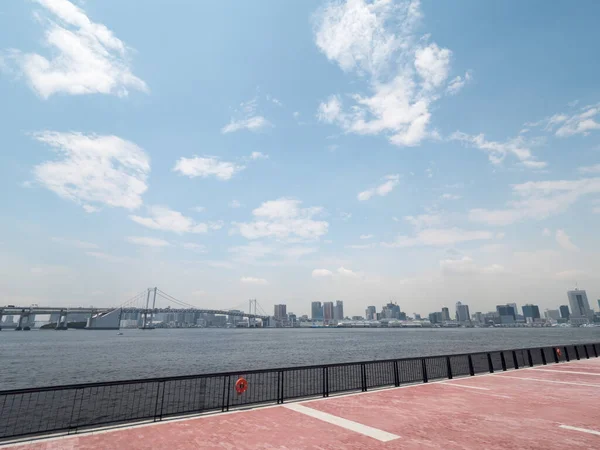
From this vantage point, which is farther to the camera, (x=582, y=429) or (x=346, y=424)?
(x=346, y=424)

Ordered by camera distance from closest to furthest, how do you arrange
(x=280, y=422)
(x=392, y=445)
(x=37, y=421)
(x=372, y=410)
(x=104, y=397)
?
1. (x=392, y=445)
2. (x=280, y=422)
3. (x=372, y=410)
4. (x=37, y=421)
5. (x=104, y=397)

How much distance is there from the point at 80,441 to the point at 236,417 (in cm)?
393

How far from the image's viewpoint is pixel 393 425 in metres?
9.05

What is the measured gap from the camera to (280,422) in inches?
372

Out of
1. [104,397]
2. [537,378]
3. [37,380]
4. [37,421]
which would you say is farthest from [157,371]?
[537,378]

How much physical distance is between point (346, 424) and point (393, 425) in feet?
4.11

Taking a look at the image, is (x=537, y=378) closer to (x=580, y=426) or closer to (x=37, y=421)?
(x=580, y=426)

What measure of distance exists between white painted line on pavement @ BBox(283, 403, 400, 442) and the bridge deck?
0.03 m

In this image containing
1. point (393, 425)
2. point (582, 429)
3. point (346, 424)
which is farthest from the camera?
point (346, 424)

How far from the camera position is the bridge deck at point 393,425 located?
25.4ft

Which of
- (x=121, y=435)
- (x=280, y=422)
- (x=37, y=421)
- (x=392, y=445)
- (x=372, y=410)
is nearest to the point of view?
(x=392, y=445)

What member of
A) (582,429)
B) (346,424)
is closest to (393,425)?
(346,424)

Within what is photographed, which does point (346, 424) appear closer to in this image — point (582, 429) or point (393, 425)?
point (393, 425)

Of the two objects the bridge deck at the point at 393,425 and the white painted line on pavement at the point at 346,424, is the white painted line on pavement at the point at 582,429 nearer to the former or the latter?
the bridge deck at the point at 393,425
